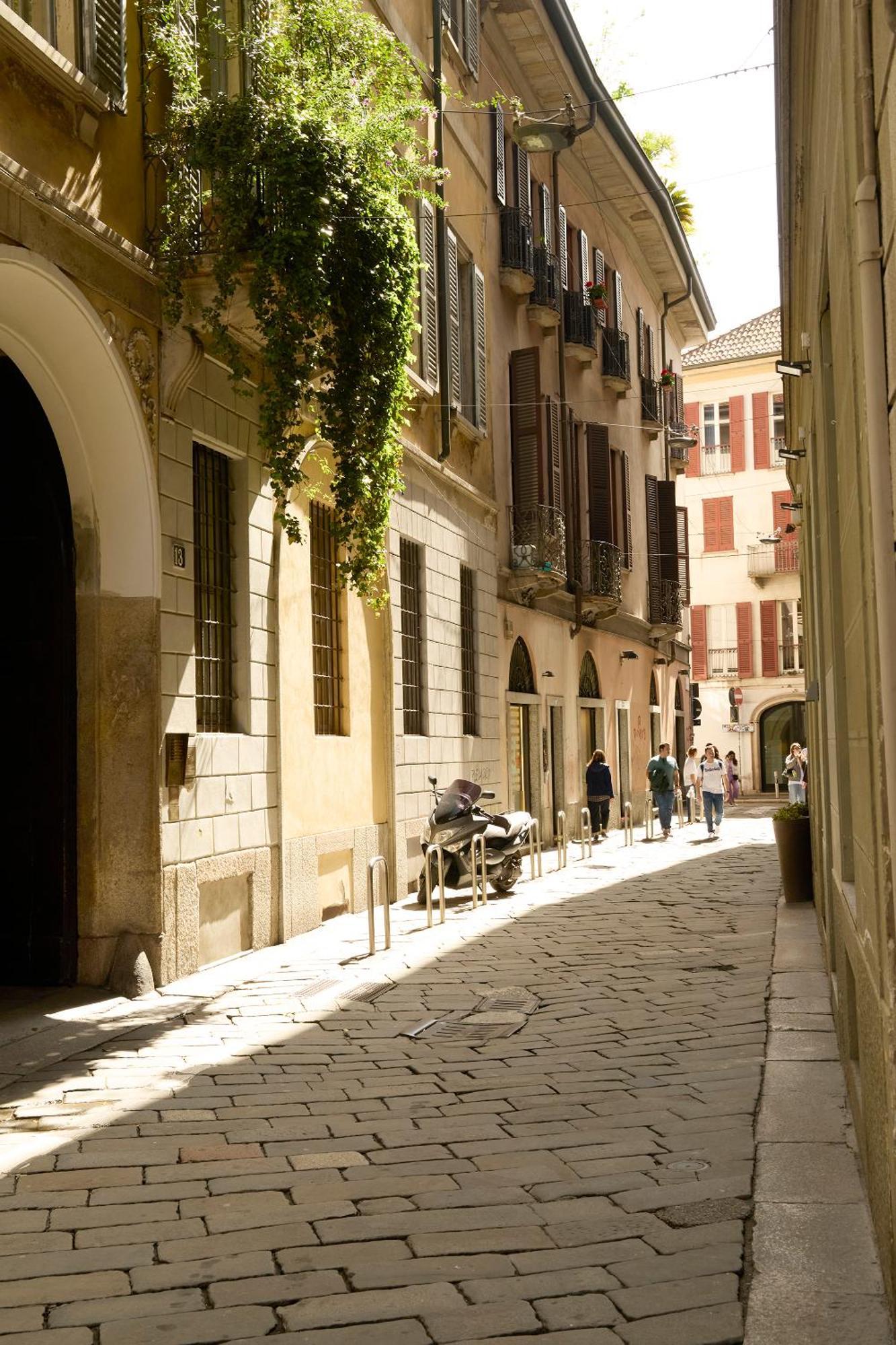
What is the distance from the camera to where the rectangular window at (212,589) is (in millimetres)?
11180

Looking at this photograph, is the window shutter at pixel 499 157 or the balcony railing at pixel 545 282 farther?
the balcony railing at pixel 545 282

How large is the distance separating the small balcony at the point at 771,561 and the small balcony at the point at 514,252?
2741 centimetres

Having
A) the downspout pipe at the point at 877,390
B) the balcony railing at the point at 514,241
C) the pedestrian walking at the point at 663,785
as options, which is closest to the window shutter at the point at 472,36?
the balcony railing at the point at 514,241

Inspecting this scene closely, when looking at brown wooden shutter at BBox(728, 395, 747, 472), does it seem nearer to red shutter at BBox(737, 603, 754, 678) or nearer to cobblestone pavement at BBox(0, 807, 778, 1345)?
red shutter at BBox(737, 603, 754, 678)

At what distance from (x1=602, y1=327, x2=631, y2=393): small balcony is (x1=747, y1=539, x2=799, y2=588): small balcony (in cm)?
1955

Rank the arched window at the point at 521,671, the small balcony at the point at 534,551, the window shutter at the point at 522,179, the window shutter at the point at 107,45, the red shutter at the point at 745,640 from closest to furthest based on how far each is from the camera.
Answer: the window shutter at the point at 107,45 < the small balcony at the point at 534,551 < the arched window at the point at 521,671 < the window shutter at the point at 522,179 < the red shutter at the point at 745,640

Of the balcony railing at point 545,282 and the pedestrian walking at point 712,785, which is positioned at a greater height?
the balcony railing at point 545,282

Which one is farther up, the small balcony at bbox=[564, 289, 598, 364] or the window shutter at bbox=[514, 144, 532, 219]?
the window shutter at bbox=[514, 144, 532, 219]

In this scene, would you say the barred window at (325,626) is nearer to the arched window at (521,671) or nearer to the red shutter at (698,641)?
the arched window at (521,671)

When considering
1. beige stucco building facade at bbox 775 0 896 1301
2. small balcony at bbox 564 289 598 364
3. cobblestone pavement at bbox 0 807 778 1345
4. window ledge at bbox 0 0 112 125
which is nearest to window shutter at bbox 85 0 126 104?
window ledge at bbox 0 0 112 125

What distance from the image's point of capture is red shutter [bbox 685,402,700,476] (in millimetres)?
49594

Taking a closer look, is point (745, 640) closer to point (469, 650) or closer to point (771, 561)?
point (771, 561)

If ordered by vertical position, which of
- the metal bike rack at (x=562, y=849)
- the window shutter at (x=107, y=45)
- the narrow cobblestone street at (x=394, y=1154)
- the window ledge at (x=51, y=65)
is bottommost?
the narrow cobblestone street at (x=394, y=1154)

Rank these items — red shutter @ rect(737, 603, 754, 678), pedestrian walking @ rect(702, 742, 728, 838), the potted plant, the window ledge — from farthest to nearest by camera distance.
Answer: red shutter @ rect(737, 603, 754, 678), pedestrian walking @ rect(702, 742, 728, 838), the potted plant, the window ledge
